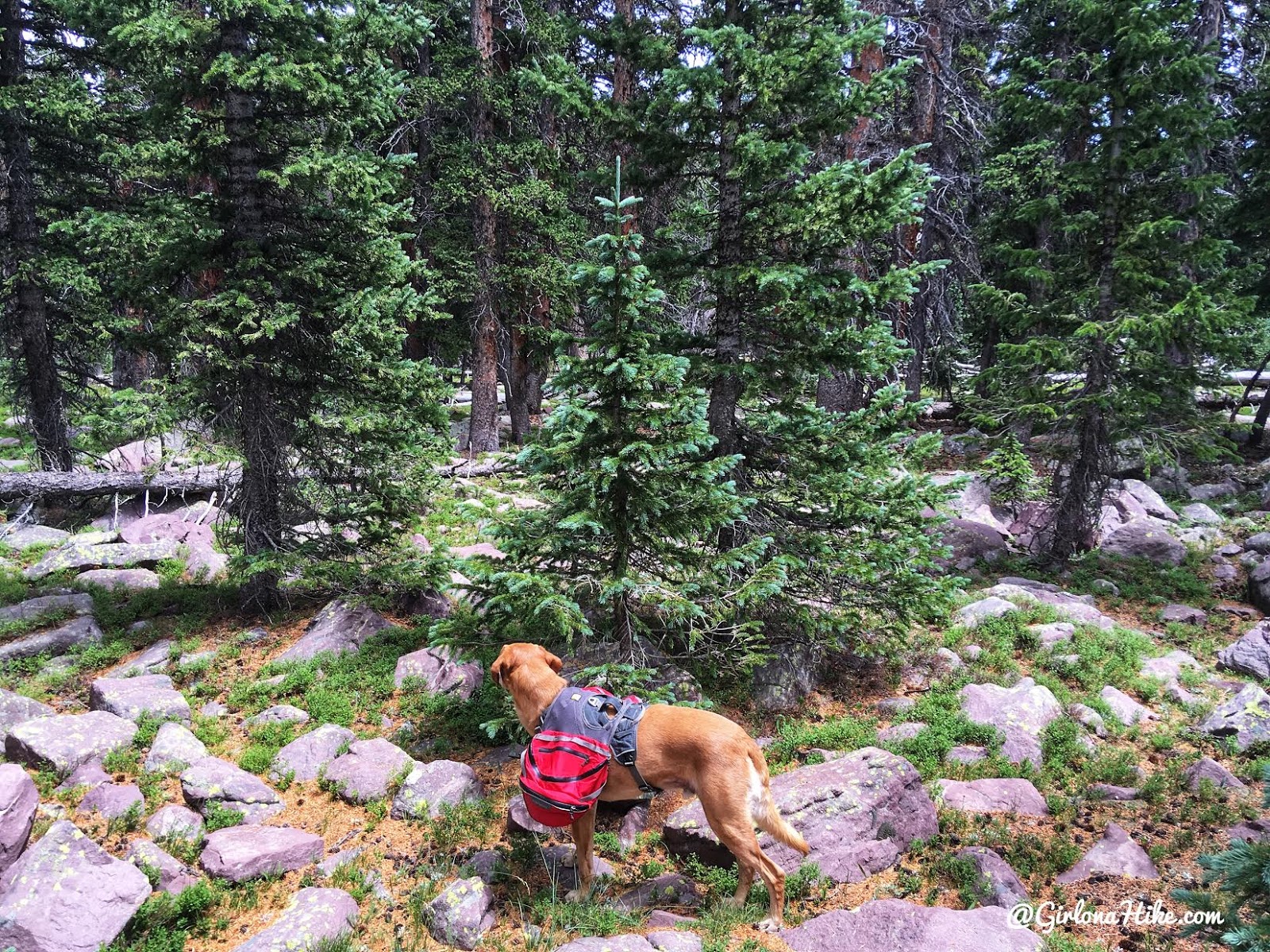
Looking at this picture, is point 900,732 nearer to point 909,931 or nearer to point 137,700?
point 909,931

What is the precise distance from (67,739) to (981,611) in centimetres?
1124

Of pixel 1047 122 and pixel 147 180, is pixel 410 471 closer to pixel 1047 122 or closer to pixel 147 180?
pixel 147 180

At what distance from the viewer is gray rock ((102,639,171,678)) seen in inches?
347

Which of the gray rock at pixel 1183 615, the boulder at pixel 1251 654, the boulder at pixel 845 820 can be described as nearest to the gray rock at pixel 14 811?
the boulder at pixel 845 820

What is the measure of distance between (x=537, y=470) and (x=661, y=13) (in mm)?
17915

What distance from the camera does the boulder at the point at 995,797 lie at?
651cm

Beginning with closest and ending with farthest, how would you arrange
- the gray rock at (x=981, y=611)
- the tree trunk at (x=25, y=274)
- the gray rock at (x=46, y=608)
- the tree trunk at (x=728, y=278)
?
1. the tree trunk at (x=728, y=278)
2. the gray rock at (x=46, y=608)
3. the gray rock at (x=981, y=611)
4. the tree trunk at (x=25, y=274)

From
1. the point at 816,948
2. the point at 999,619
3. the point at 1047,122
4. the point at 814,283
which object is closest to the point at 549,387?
the point at 814,283

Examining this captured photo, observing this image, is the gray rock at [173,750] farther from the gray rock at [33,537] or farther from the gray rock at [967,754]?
the gray rock at [33,537]

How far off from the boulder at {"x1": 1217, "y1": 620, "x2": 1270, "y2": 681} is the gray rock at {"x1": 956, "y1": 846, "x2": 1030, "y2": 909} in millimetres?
6017

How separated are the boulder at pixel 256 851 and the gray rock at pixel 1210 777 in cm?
789

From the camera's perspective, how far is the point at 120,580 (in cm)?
1166

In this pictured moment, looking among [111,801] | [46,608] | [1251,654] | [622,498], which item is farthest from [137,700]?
[1251,654]

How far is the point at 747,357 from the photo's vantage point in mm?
9484
